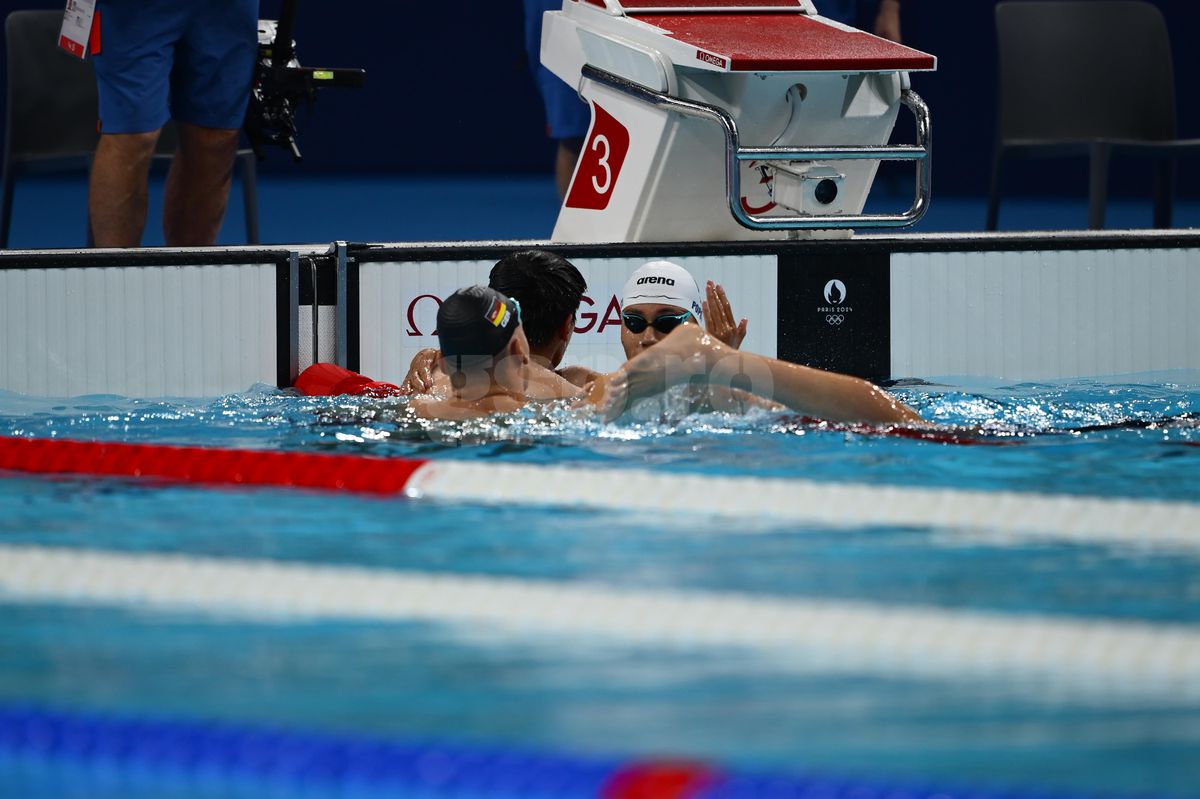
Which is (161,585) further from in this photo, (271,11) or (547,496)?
(271,11)

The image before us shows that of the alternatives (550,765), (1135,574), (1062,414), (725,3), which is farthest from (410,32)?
(550,765)

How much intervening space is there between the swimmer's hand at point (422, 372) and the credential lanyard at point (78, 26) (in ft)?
4.63

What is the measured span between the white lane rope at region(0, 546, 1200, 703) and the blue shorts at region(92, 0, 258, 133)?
7.90ft

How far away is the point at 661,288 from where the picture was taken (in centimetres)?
381

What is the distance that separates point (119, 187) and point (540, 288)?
163 cm


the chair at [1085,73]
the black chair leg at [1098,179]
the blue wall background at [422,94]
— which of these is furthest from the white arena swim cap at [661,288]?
the blue wall background at [422,94]

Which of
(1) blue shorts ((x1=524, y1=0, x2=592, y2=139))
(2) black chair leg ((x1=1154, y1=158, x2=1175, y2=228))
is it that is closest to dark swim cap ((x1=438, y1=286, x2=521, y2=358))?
(1) blue shorts ((x1=524, y1=0, x2=592, y2=139))

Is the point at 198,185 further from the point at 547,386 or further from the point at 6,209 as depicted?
the point at 547,386

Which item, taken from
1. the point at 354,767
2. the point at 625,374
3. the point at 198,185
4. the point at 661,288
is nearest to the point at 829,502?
the point at 625,374

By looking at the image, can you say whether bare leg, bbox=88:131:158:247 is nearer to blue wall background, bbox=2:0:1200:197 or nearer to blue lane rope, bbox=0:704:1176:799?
blue lane rope, bbox=0:704:1176:799

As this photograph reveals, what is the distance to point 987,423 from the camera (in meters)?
3.83

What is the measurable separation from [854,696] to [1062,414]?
87.0 inches

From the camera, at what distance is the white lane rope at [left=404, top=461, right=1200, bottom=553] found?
2783 millimetres

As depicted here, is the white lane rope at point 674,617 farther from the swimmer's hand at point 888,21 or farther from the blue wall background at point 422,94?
the blue wall background at point 422,94
